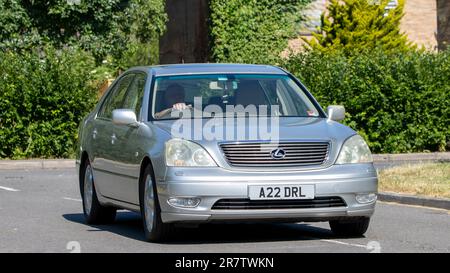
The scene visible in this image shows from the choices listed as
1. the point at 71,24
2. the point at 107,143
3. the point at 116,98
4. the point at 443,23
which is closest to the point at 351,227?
the point at 107,143

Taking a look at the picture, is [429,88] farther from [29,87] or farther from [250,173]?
[250,173]

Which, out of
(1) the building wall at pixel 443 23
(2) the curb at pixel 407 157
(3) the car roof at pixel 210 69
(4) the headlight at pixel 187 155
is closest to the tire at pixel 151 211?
(4) the headlight at pixel 187 155

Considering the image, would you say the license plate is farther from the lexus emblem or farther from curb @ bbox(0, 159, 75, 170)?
curb @ bbox(0, 159, 75, 170)

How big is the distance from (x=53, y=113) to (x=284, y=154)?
55.2ft

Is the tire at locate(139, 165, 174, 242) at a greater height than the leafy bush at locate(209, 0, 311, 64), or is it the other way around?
the tire at locate(139, 165, 174, 242)

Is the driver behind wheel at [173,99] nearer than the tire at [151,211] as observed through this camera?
No

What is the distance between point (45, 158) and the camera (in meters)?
27.1

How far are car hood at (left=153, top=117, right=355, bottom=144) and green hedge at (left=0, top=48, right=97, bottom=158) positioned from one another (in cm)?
1579

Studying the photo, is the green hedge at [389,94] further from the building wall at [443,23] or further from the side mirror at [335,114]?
the side mirror at [335,114]

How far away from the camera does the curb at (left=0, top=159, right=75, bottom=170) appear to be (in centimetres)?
2564

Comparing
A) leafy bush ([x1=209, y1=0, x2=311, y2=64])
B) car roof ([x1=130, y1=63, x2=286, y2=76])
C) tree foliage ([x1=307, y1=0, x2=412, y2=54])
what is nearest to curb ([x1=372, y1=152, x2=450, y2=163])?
tree foliage ([x1=307, y1=0, x2=412, y2=54])

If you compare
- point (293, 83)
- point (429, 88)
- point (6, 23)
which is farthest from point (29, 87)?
point (293, 83)

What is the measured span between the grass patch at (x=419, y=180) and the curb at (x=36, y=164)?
910 centimetres

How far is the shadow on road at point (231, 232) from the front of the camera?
1121cm
